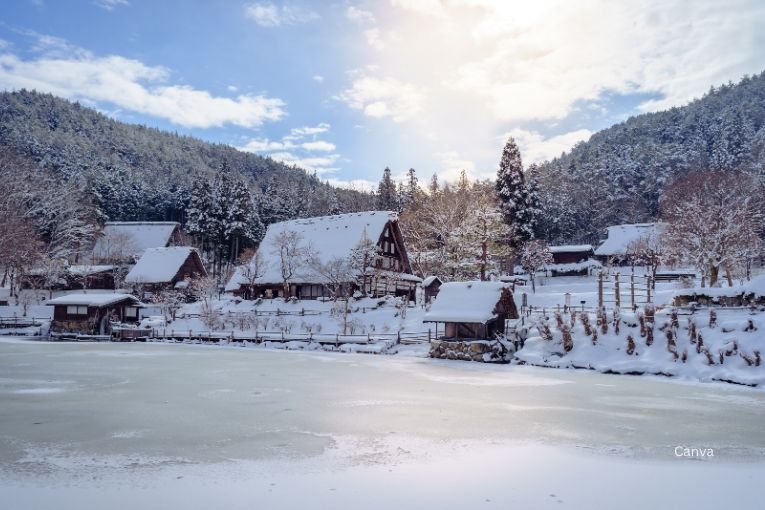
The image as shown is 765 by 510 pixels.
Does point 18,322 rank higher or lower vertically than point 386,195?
lower

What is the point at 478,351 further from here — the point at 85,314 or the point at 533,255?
the point at 85,314

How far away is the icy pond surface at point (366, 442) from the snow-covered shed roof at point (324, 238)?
27507mm

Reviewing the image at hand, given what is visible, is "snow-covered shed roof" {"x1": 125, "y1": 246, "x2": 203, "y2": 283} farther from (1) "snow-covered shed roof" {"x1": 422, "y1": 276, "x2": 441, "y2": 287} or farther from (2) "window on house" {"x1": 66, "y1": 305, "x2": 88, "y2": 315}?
(1) "snow-covered shed roof" {"x1": 422, "y1": 276, "x2": 441, "y2": 287}

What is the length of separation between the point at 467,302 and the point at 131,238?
5599 centimetres

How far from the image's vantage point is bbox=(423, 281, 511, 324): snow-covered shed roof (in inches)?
1109

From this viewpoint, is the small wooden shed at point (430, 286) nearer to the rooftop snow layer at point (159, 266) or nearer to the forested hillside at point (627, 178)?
the forested hillside at point (627, 178)

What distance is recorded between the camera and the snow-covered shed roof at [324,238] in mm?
46906

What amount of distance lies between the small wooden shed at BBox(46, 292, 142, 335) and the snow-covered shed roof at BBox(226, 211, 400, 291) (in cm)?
1105

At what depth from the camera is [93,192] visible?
241 ft

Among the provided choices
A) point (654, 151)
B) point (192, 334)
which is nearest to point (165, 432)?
point (192, 334)

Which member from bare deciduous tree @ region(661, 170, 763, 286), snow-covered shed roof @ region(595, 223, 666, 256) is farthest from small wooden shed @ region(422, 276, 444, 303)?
snow-covered shed roof @ region(595, 223, 666, 256)

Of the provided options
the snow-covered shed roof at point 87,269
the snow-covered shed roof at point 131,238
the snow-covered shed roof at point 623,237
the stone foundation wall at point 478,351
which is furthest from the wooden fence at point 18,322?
the snow-covered shed roof at point 623,237

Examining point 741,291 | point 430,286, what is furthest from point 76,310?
point 741,291

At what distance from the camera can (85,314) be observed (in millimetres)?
41219
